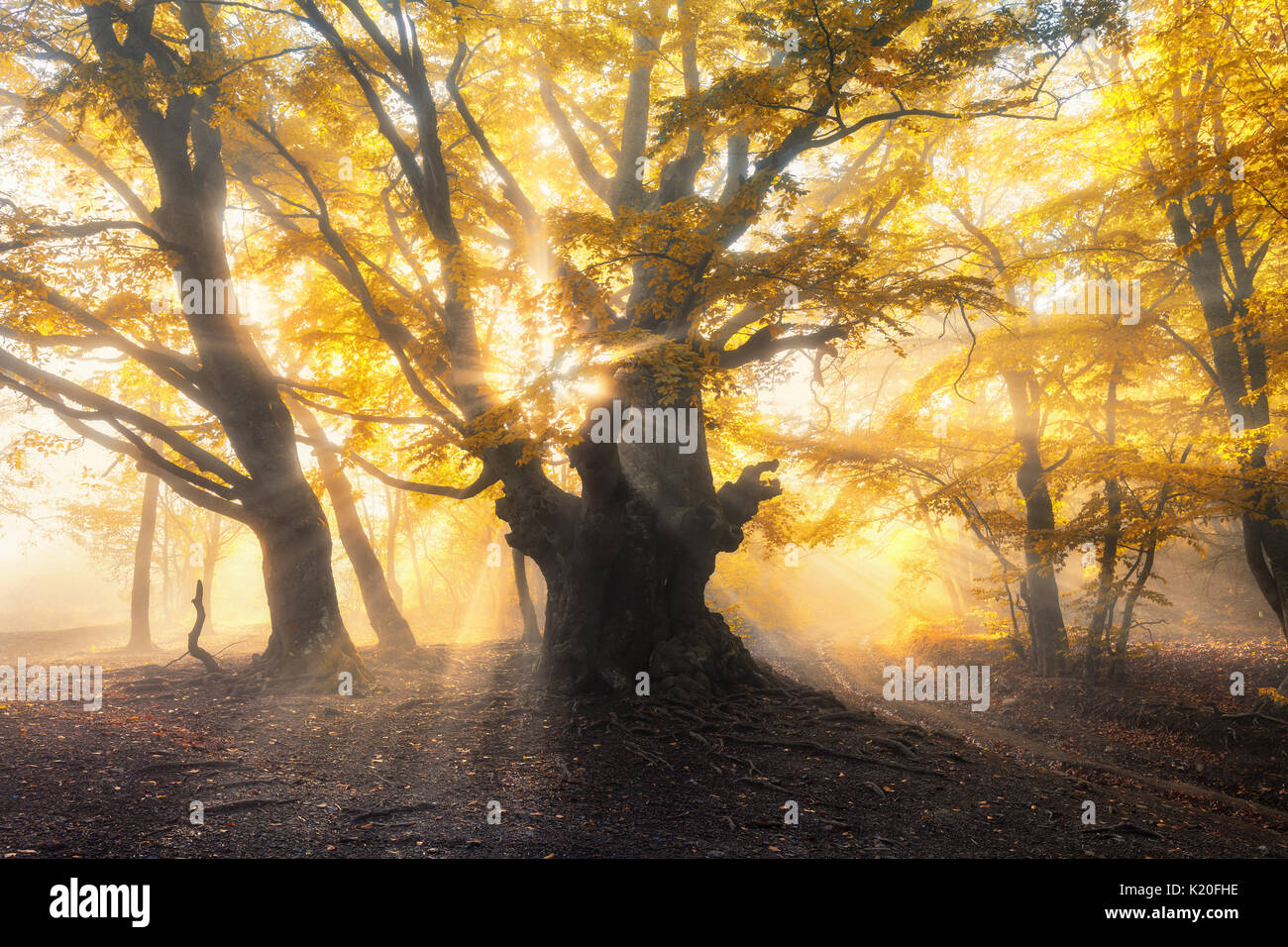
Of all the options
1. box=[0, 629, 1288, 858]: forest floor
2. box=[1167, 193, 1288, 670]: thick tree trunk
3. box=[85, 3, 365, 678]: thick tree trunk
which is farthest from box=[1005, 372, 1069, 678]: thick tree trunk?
box=[85, 3, 365, 678]: thick tree trunk

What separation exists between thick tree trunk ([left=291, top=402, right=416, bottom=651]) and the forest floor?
158 inches

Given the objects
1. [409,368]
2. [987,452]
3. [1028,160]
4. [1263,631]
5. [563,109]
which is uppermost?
[563,109]

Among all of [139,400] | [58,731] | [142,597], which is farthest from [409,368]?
[142,597]

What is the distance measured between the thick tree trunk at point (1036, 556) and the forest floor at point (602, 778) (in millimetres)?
2295

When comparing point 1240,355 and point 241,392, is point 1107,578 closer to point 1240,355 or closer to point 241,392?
point 1240,355

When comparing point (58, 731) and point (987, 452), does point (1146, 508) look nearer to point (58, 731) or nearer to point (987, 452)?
point (987, 452)

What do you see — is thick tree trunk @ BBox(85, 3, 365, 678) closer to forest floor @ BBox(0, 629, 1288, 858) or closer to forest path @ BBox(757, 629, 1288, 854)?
forest floor @ BBox(0, 629, 1288, 858)

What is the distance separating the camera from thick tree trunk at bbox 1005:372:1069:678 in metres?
11.8

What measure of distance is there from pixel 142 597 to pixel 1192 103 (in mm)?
25968

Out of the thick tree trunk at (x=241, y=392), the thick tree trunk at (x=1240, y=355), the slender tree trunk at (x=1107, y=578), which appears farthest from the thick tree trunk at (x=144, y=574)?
the thick tree trunk at (x=1240, y=355)

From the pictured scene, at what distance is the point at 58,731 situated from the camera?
6059mm

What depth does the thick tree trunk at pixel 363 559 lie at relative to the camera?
13.8 metres

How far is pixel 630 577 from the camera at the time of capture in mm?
8828

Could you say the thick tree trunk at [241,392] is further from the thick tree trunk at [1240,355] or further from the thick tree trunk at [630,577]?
the thick tree trunk at [1240,355]
